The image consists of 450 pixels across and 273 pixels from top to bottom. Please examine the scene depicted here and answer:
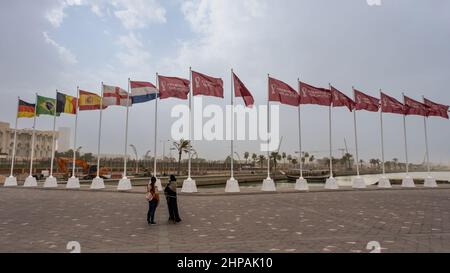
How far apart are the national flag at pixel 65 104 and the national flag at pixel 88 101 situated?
1953 mm

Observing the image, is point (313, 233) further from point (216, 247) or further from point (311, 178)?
point (311, 178)

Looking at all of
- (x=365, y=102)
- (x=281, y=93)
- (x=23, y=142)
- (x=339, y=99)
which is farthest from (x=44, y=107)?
(x=23, y=142)

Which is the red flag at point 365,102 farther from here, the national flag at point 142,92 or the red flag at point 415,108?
the national flag at point 142,92

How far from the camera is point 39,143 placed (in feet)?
397

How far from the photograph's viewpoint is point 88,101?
78.9 feet

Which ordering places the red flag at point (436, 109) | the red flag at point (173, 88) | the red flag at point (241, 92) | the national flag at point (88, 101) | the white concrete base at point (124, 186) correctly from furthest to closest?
1. the red flag at point (436, 109)
2. the national flag at point (88, 101)
3. the white concrete base at point (124, 186)
4. the red flag at point (241, 92)
5. the red flag at point (173, 88)

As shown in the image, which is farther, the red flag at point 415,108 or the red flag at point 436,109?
the red flag at point 436,109

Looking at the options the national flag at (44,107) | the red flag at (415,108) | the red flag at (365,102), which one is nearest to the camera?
the red flag at (365,102)

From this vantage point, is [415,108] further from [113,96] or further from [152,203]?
[152,203]

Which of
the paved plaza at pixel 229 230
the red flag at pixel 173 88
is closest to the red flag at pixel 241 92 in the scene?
the red flag at pixel 173 88

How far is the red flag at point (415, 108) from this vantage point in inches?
1052
